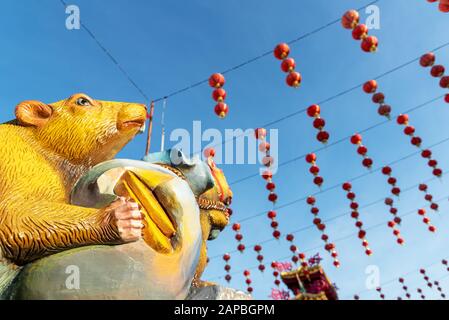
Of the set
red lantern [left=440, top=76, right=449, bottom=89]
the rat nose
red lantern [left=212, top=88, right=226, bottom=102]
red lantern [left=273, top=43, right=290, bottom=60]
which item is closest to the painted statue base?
the rat nose

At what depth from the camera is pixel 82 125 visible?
2203 mm

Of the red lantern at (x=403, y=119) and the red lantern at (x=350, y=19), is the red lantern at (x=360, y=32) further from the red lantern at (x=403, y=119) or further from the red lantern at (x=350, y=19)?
the red lantern at (x=403, y=119)

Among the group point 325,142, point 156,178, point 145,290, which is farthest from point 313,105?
point 145,290

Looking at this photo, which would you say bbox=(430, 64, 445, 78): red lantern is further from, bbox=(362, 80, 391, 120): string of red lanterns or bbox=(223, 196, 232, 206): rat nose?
bbox=(223, 196, 232, 206): rat nose

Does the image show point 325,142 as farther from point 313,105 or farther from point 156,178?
point 156,178

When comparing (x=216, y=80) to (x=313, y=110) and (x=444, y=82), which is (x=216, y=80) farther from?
(x=444, y=82)

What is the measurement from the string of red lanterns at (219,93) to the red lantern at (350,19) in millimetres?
2155

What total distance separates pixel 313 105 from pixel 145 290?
597 cm

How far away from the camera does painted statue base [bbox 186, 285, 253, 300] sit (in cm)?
172

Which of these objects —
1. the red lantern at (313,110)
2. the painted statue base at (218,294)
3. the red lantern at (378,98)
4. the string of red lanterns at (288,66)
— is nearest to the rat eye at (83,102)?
the painted statue base at (218,294)

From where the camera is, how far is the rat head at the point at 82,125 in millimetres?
2148

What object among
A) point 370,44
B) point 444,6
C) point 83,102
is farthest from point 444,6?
point 83,102

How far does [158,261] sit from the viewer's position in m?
1.74

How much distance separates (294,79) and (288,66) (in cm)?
23
